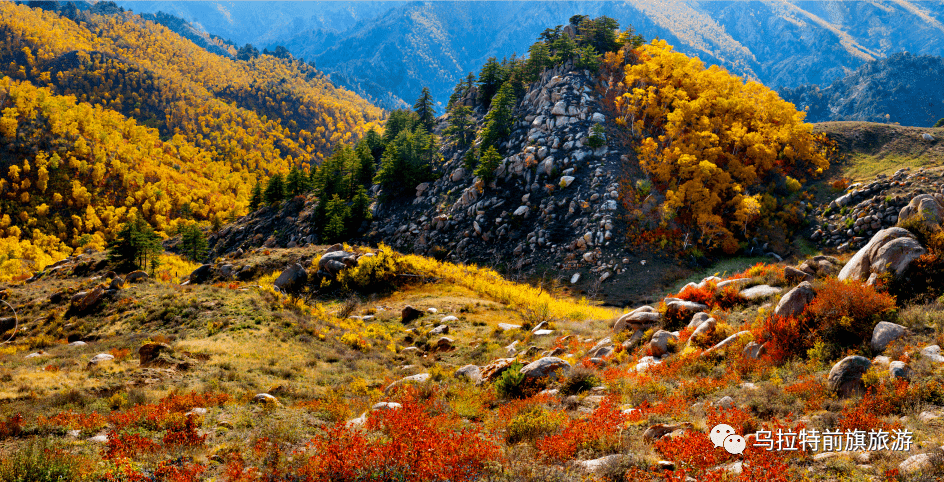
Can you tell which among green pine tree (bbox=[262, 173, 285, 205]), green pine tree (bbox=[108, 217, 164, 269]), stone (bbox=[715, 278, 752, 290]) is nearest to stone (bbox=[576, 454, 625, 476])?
stone (bbox=[715, 278, 752, 290])

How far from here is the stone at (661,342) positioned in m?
14.4

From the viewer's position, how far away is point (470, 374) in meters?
15.7

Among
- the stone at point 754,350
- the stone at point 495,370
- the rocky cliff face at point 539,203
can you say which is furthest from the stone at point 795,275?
the rocky cliff face at point 539,203

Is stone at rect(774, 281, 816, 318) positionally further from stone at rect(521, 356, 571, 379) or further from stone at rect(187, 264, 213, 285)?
stone at rect(187, 264, 213, 285)

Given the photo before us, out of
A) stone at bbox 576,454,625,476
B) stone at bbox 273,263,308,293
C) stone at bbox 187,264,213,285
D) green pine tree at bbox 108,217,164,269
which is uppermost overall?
green pine tree at bbox 108,217,164,269

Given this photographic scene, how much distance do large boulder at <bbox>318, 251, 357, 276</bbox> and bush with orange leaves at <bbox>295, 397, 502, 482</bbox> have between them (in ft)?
79.8

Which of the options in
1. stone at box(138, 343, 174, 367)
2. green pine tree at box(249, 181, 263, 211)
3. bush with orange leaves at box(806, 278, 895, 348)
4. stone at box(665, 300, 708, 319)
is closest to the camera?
bush with orange leaves at box(806, 278, 895, 348)

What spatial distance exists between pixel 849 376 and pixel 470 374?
35.8 ft

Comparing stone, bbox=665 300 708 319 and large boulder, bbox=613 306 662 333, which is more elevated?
stone, bbox=665 300 708 319

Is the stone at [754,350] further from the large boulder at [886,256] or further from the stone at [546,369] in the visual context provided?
the stone at [546,369]

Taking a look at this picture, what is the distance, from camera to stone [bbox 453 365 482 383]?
15.2 m

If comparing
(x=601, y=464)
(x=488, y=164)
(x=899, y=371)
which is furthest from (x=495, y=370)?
(x=488, y=164)

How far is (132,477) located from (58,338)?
67.6 feet

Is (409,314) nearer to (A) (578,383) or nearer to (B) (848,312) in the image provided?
(A) (578,383)
